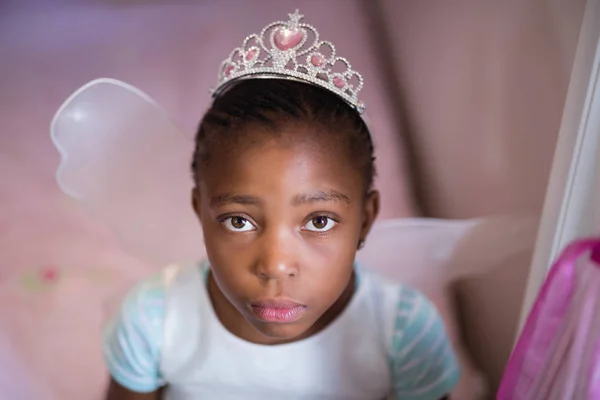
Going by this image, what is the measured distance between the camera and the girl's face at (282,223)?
62 cm

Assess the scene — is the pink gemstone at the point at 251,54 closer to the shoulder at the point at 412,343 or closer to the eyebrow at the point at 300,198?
the eyebrow at the point at 300,198

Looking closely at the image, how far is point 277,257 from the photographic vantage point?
2.03ft

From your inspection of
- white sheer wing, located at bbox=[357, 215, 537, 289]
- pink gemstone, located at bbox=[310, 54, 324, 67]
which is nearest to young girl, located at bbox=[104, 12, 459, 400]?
pink gemstone, located at bbox=[310, 54, 324, 67]

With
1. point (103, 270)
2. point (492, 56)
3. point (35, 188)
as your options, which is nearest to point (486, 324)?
point (492, 56)

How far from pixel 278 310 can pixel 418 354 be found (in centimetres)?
28

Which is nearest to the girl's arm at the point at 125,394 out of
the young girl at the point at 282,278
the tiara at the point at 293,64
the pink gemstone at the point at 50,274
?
the young girl at the point at 282,278

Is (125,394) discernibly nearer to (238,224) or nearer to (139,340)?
(139,340)

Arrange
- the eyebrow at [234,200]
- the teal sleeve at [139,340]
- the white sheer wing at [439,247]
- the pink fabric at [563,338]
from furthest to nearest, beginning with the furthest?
the white sheer wing at [439,247] < the teal sleeve at [139,340] < the eyebrow at [234,200] < the pink fabric at [563,338]

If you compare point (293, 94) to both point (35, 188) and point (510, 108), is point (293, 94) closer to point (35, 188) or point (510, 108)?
point (510, 108)

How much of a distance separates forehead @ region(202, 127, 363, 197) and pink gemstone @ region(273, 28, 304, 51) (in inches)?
4.3

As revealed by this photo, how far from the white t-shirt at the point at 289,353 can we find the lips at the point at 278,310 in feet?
0.53

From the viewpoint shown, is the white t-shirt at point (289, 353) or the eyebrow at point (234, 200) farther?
the white t-shirt at point (289, 353)

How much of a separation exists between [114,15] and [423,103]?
0.50 m

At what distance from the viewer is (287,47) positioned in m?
0.67
